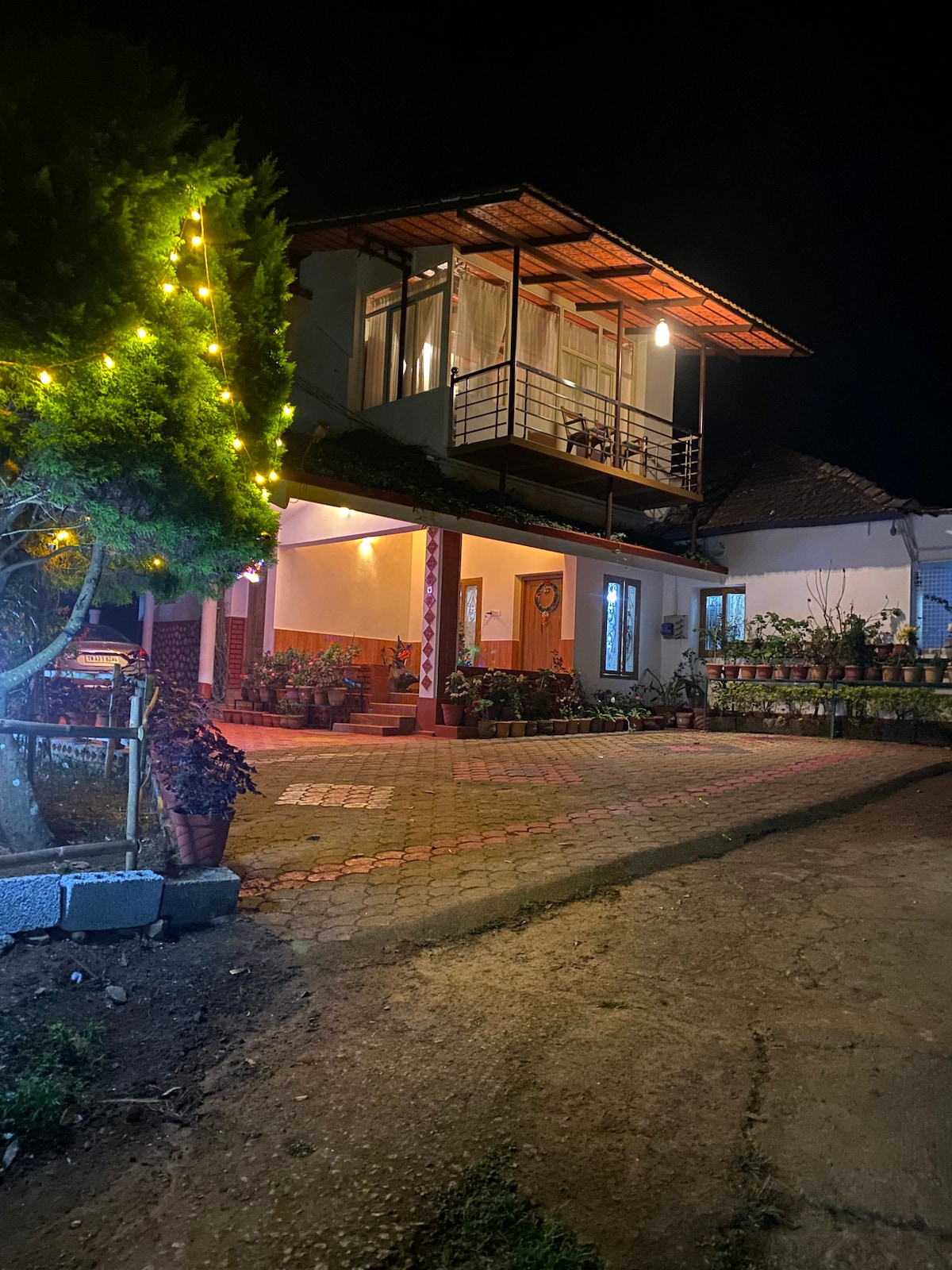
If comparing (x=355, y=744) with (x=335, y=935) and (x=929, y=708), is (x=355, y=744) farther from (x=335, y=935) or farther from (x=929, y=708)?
(x=929, y=708)

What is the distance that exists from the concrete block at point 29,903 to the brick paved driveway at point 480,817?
0.98 m

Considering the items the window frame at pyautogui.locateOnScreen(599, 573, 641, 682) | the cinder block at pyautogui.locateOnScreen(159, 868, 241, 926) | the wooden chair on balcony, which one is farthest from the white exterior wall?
the cinder block at pyautogui.locateOnScreen(159, 868, 241, 926)

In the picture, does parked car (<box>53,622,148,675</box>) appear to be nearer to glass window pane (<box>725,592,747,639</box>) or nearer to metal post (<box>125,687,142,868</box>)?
metal post (<box>125,687,142,868</box>)

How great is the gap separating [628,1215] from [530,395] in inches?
539

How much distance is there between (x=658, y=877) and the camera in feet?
16.9

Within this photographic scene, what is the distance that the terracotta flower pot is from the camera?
4.42 m

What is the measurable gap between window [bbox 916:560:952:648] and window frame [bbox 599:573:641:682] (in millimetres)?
4877

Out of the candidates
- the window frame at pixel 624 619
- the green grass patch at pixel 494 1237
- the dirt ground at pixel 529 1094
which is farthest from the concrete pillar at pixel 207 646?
the green grass patch at pixel 494 1237

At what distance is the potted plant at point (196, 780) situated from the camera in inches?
174

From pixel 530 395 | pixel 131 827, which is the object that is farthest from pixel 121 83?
pixel 530 395

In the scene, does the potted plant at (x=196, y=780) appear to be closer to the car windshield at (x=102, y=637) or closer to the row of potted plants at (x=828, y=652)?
the car windshield at (x=102, y=637)

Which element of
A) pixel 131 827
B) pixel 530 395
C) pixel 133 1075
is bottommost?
pixel 133 1075

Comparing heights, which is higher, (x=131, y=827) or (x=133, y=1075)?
(x=131, y=827)

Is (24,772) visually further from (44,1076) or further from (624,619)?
(624,619)
